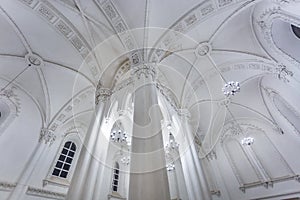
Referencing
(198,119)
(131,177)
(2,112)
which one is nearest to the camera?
(131,177)

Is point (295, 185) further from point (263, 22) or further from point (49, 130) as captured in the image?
point (49, 130)

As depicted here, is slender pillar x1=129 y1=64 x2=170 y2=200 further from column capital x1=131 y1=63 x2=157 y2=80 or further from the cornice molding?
the cornice molding

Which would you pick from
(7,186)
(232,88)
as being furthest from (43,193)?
(232,88)

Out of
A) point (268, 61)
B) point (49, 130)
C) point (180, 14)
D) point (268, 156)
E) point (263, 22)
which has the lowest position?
point (268, 156)

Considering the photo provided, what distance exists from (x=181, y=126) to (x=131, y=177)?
14.1 feet

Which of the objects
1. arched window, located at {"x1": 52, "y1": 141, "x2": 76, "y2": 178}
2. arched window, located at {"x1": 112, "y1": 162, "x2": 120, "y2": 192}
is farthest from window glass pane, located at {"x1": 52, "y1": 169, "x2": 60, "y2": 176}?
arched window, located at {"x1": 112, "y1": 162, "x2": 120, "y2": 192}

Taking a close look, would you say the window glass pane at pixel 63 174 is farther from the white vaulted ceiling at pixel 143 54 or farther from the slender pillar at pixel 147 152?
the slender pillar at pixel 147 152

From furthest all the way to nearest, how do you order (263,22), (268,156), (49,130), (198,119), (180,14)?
(198,119) < (268,156) < (49,130) < (180,14) < (263,22)

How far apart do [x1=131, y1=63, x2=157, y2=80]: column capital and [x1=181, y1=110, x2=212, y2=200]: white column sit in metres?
2.82

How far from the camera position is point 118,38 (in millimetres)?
6289

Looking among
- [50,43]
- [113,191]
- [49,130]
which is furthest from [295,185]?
[50,43]

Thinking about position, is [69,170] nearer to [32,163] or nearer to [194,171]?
[32,163]

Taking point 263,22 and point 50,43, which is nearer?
point 263,22

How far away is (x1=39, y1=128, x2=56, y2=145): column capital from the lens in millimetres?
7700
